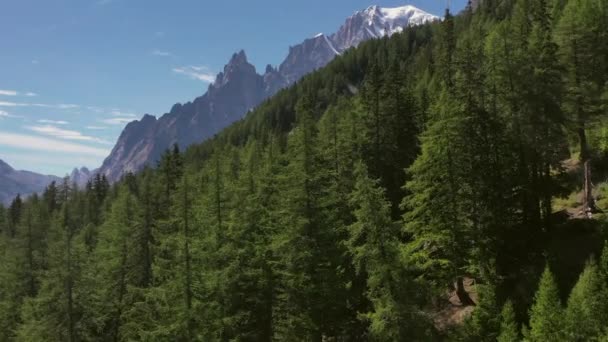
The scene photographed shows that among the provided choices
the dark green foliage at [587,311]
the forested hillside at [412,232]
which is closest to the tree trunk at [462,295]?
the forested hillside at [412,232]

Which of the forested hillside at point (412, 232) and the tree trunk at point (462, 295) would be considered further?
the tree trunk at point (462, 295)

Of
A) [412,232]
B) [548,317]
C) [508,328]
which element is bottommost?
[508,328]

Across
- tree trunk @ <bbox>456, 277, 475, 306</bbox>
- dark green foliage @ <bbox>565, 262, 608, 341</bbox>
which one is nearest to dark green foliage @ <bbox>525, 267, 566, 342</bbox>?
Result: dark green foliage @ <bbox>565, 262, 608, 341</bbox>

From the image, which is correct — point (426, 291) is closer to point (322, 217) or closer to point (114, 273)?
point (322, 217)

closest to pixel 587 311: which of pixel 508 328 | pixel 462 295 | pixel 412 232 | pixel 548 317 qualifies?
pixel 548 317

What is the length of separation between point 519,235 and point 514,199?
2.58m

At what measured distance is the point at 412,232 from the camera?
100 ft

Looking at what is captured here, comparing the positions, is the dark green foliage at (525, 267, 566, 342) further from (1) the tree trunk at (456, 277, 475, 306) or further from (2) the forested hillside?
(1) the tree trunk at (456, 277, 475, 306)

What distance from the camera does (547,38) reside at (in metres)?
34.5

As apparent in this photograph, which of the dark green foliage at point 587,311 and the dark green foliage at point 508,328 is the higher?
the dark green foliage at point 587,311

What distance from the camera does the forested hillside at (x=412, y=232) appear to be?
24.6m

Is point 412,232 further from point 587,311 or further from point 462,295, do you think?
point 587,311

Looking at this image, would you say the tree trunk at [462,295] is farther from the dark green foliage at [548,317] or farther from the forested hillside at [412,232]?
the dark green foliage at [548,317]

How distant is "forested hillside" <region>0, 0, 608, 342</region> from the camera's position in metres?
24.6
